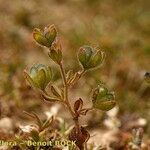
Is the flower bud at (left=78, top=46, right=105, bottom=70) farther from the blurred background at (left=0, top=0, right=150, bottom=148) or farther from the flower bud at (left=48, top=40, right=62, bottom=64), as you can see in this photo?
the blurred background at (left=0, top=0, right=150, bottom=148)

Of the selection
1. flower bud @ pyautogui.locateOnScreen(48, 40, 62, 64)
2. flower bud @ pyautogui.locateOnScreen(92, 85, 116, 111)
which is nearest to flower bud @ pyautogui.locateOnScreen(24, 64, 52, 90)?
flower bud @ pyautogui.locateOnScreen(48, 40, 62, 64)

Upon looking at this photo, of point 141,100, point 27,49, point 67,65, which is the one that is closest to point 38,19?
point 27,49

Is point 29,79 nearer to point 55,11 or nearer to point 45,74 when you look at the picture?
point 45,74

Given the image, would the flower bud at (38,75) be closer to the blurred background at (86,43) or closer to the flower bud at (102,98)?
the flower bud at (102,98)

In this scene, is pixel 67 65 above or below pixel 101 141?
above

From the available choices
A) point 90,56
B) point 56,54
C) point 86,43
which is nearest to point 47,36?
point 56,54

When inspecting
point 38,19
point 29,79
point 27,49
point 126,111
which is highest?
point 38,19
